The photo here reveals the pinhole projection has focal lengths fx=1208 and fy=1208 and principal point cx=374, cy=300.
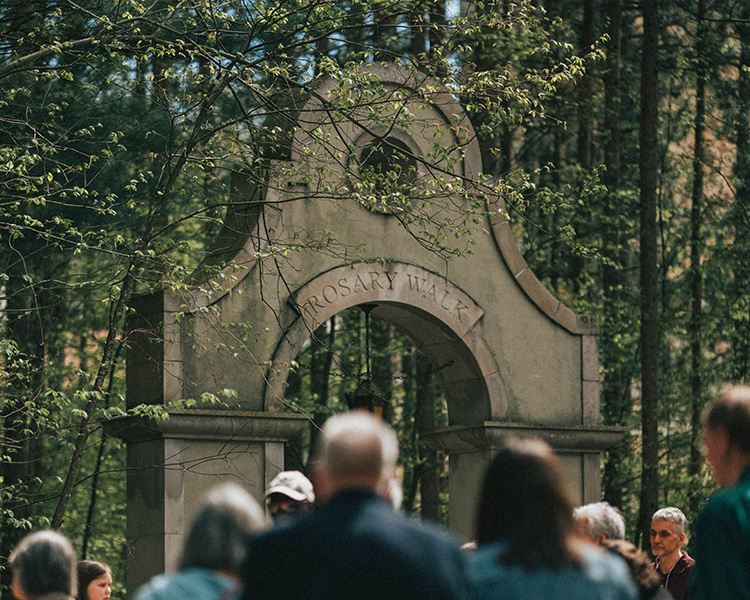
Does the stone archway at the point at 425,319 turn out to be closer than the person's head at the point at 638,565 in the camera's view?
No

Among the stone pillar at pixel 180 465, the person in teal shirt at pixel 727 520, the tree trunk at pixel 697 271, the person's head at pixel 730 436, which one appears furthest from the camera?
the tree trunk at pixel 697 271

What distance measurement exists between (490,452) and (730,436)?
8.05 m

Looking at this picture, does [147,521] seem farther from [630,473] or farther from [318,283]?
[630,473]

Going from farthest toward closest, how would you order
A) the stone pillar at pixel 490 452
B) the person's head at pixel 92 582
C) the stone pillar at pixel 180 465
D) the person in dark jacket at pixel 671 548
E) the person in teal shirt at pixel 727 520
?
the stone pillar at pixel 490 452 < the stone pillar at pixel 180 465 < the person in dark jacket at pixel 671 548 < the person's head at pixel 92 582 < the person in teal shirt at pixel 727 520

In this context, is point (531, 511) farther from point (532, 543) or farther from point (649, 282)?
point (649, 282)

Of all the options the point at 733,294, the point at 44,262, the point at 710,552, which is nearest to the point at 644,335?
the point at 733,294

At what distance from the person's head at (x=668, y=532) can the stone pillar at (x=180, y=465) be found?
404cm

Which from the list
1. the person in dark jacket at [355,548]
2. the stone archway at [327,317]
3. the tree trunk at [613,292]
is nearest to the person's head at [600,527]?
the person in dark jacket at [355,548]

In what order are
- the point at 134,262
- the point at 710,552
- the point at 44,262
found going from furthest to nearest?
the point at 44,262 → the point at 134,262 → the point at 710,552

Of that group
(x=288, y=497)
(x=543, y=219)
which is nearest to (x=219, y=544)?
(x=288, y=497)

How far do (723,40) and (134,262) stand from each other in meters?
14.1

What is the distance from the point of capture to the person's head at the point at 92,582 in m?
6.24

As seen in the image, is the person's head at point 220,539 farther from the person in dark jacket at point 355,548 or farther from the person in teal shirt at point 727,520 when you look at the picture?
the person in teal shirt at point 727,520

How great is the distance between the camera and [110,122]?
44.2 feet
